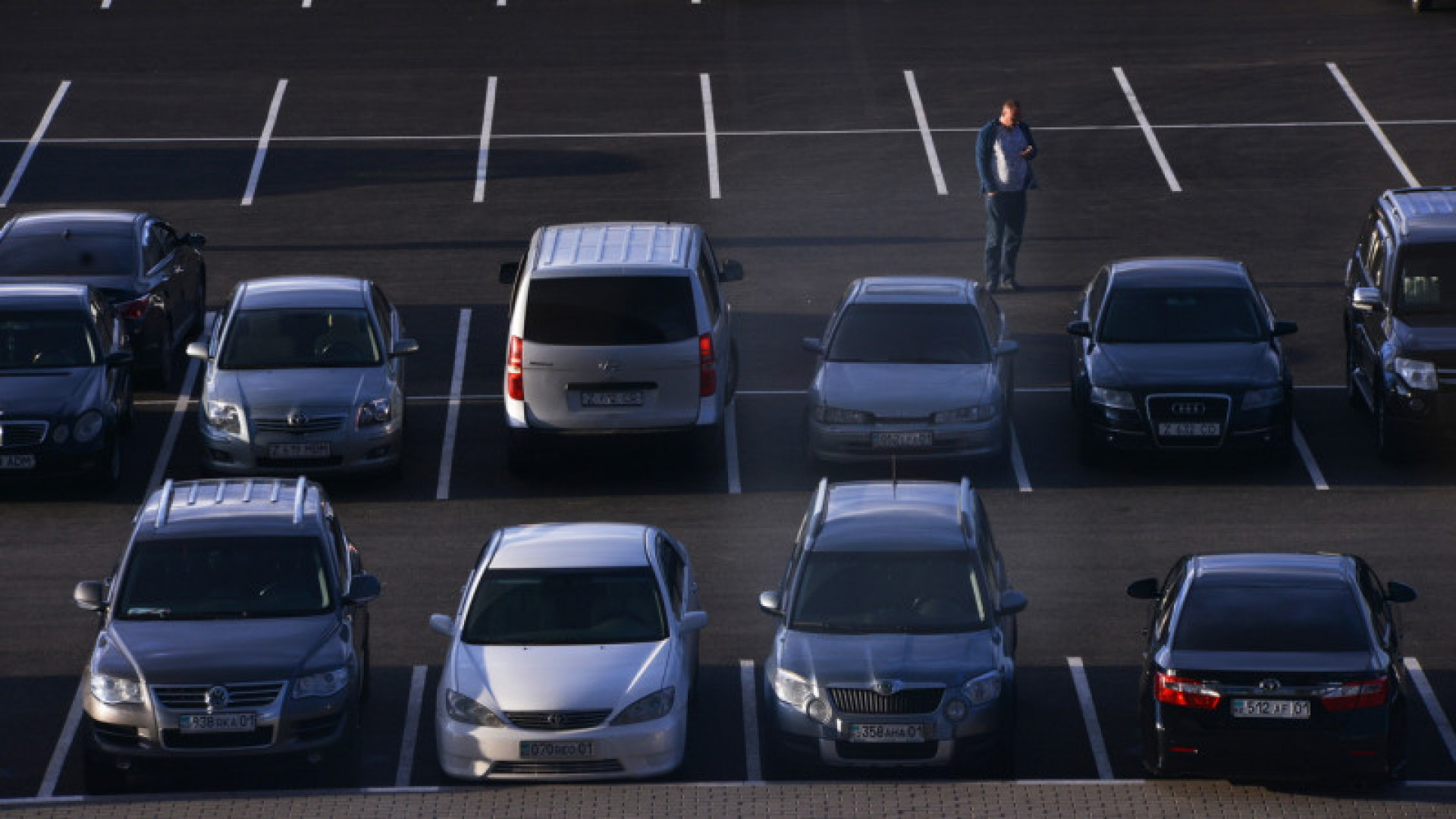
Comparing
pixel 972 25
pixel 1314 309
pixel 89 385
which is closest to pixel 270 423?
pixel 89 385

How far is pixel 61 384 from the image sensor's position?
23.9m

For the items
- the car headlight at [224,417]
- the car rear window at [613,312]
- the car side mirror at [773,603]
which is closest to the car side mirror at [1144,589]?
the car side mirror at [773,603]

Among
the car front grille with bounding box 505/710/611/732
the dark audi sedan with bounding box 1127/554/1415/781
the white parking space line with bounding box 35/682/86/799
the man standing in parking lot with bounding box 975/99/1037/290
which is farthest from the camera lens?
the man standing in parking lot with bounding box 975/99/1037/290

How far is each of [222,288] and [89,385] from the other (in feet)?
23.3

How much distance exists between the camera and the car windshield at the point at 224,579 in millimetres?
17375

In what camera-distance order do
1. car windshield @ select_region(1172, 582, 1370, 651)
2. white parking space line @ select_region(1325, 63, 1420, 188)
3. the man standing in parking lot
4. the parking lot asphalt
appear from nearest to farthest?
car windshield @ select_region(1172, 582, 1370, 651)
the parking lot asphalt
the man standing in parking lot
white parking space line @ select_region(1325, 63, 1420, 188)

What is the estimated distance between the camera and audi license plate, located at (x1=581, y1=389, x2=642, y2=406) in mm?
23750

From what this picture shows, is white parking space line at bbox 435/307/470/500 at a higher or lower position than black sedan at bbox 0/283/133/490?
lower

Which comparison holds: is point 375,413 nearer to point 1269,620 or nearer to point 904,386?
point 904,386

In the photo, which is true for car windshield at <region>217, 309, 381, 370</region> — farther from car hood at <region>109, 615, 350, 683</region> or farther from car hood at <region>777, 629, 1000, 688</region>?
car hood at <region>777, 629, 1000, 688</region>

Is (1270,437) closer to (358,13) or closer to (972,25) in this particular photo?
(972,25)

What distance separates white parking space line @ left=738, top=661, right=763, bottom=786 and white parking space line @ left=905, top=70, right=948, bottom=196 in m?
16.5

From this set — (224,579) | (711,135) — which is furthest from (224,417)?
(711,135)

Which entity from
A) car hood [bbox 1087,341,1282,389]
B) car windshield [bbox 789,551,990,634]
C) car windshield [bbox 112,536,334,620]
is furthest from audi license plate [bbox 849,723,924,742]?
car hood [bbox 1087,341,1282,389]
